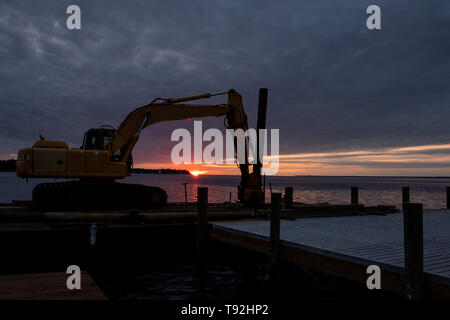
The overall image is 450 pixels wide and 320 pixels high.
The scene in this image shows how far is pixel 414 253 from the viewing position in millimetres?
5516

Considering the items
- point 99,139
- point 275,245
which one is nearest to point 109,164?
point 99,139

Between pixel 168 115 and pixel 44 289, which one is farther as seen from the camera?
pixel 168 115

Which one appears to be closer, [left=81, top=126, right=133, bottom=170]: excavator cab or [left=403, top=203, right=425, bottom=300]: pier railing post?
[left=403, top=203, right=425, bottom=300]: pier railing post

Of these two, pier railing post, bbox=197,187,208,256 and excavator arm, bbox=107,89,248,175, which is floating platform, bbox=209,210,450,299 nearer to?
pier railing post, bbox=197,187,208,256

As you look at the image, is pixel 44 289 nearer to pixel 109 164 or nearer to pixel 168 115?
pixel 109 164

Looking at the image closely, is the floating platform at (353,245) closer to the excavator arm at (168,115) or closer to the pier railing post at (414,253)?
the pier railing post at (414,253)

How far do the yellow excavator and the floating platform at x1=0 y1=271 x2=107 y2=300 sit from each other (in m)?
8.34

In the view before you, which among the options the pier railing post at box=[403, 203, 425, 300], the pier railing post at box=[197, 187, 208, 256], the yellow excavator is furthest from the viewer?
the yellow excavator

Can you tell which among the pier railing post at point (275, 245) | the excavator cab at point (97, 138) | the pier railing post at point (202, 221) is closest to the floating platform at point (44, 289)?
the pier railing post at point (275, 245)

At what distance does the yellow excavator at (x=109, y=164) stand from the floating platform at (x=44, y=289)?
328 inches

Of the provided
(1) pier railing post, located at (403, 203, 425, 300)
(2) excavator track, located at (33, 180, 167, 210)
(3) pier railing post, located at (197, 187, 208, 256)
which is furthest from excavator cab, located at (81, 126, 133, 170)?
(1) pier railing post, located at (403, 203, 425, 300)

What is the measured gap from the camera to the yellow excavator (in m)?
15.0

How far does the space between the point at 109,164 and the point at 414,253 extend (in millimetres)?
13506

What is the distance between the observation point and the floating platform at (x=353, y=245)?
583cm
